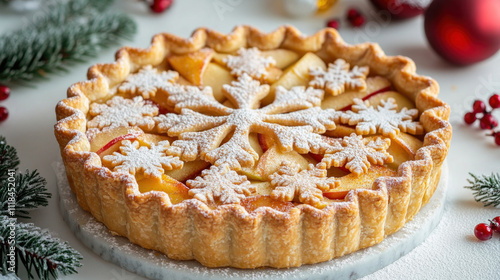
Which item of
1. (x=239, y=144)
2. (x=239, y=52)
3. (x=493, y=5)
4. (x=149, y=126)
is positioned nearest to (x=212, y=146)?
(x=239, y=144)

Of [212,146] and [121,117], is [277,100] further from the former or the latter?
[121,117]

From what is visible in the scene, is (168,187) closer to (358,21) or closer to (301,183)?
(301,183)

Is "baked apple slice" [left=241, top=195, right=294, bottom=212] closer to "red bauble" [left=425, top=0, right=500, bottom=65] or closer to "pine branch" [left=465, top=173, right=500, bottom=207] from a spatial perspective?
"pine branch" [left=465, top=173, right=500, bottom=207]

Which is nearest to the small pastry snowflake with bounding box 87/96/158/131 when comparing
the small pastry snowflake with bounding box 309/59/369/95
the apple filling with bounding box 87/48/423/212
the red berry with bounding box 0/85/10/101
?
the apple filling with bounding box 87/48/423/212

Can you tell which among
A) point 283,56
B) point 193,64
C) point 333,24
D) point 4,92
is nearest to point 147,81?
point 193,64

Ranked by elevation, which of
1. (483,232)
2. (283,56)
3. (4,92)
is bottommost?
(483,232)

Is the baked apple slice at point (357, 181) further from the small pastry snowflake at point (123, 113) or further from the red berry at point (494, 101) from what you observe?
the red berry at point (494, 101)
